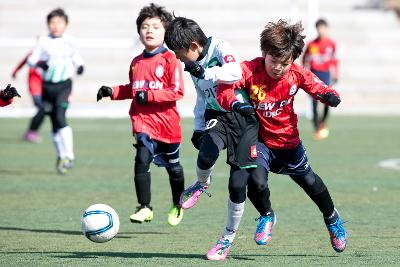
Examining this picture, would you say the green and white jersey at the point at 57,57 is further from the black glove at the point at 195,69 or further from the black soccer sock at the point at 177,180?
the black glove at the point at 195,69

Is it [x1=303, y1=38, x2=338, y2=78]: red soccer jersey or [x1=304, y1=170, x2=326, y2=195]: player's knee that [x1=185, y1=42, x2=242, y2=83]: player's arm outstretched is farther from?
[x1=303, y1=38, x2=338, y2=78]: red soccer jersey

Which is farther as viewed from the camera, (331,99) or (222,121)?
(222,121)

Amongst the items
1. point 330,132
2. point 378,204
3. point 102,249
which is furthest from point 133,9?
point 102,249

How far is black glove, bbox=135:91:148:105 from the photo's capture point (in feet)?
29.7

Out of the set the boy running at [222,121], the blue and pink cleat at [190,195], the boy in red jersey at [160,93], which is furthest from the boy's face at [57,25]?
the boy running at [222,121]

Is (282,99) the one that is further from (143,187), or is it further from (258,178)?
(143,187)

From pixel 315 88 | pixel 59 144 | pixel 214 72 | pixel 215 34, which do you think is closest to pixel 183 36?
pixel 214 72

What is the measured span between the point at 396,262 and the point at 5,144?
465 inches

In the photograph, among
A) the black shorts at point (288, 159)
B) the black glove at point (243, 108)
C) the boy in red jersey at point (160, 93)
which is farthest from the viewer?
the boy in red jersey at point (160, 93)

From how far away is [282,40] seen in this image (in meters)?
7.39

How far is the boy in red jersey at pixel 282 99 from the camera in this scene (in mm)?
7453

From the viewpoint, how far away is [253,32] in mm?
32156

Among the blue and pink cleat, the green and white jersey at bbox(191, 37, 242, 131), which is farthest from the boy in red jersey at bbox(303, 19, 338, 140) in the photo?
the green and white jersey at bbox(191, 37, 242, 131)

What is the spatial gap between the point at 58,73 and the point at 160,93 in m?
5.63
